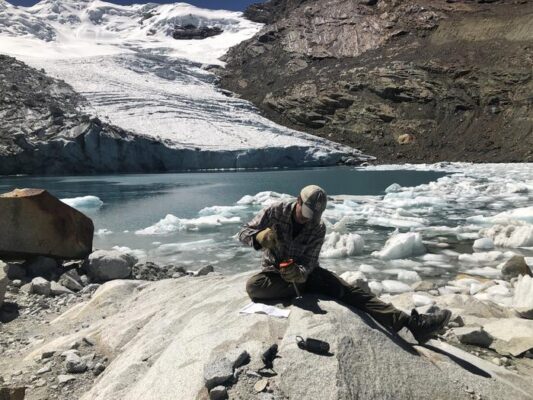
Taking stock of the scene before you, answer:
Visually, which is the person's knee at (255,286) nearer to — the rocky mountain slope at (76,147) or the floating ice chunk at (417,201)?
the floating ice chunk at (417,201)

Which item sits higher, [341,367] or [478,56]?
[478,56]

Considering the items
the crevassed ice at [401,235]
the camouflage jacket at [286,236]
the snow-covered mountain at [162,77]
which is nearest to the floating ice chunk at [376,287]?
the crevassed ice at [401,235]

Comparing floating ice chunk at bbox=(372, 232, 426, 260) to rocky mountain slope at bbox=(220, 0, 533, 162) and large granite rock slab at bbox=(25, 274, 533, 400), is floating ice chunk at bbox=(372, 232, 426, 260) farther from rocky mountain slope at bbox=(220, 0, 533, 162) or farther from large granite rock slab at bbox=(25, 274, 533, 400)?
rocky mountain slope at bbox=(220, 0, 533, 162)

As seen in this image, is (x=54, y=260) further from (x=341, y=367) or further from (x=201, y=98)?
(x=201, y=98)

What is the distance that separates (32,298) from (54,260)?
4.85 feet

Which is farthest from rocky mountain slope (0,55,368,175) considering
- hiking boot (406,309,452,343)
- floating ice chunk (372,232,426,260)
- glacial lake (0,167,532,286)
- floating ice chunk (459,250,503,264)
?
hiking boot (406,309,452,343)

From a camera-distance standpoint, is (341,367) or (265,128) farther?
(265,128)

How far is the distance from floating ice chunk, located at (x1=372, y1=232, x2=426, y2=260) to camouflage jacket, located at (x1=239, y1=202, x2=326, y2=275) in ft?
18.3

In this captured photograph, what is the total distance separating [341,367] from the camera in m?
2.73

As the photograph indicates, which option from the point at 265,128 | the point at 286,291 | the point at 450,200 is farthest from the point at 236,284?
the point at 265,128

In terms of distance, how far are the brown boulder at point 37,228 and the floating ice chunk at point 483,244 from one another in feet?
22.7

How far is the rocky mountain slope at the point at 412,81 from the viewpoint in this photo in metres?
44.7

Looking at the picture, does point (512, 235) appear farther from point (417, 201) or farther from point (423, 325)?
point (417, 201)

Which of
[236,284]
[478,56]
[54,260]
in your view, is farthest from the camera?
[478,56]
